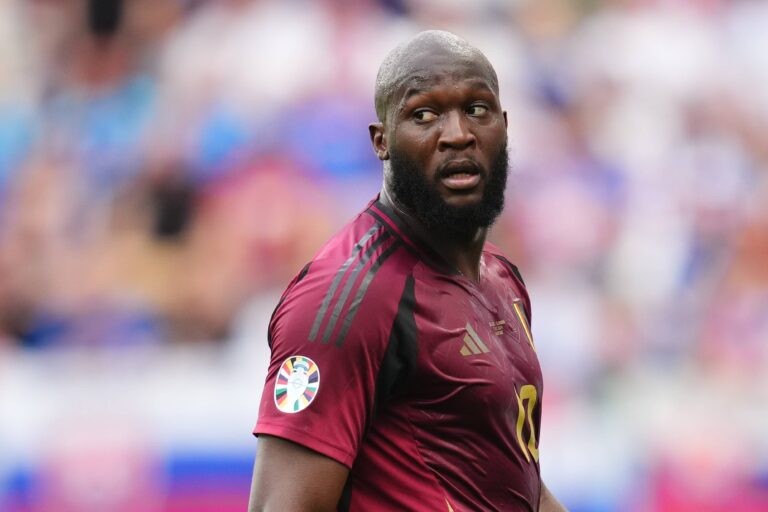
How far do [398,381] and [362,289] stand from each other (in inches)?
8.4

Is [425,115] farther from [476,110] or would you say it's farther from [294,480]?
[294,480]

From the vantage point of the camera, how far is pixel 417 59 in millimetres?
2674

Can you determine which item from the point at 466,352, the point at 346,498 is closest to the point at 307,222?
the point at 466,352

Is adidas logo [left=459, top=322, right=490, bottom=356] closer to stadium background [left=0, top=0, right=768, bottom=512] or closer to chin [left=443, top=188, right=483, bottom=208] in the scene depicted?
chin [left=443, top=188, right=483, bottom=208]

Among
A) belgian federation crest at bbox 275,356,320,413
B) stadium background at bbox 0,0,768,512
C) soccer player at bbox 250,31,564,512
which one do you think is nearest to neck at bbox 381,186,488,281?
soccer player at bbox 250,31,564,512

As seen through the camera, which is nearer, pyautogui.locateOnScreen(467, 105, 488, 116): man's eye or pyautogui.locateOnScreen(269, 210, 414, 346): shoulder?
pyautogui.locateOnScreen(269, 210, 414, 346): shoulder

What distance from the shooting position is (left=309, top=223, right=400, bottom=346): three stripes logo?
7.91 feet

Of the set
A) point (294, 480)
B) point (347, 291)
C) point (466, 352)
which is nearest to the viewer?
point (294, 480)

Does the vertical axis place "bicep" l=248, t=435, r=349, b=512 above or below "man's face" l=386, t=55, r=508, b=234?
below

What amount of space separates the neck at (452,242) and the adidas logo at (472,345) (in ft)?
0.65

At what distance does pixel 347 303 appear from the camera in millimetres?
2453

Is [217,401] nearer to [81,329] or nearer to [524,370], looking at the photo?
[81,329]

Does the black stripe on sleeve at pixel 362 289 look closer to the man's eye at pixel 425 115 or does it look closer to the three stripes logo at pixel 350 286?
the three stripes logo at pixel 350 286

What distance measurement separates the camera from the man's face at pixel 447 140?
2637mm
